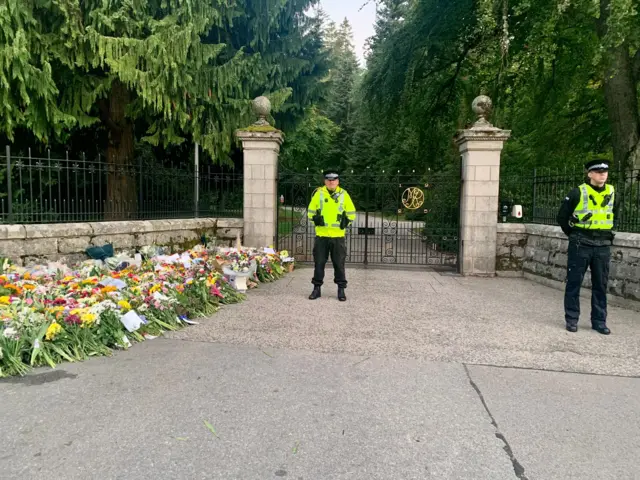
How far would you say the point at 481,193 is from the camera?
356 inches

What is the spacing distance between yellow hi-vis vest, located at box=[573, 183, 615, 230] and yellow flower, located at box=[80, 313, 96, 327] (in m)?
5.35

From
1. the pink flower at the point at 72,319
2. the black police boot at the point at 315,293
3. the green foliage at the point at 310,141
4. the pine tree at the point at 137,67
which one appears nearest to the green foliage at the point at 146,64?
the pine tree at the point at 137,67

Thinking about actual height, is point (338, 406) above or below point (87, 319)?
below

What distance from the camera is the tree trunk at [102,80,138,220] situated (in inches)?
346

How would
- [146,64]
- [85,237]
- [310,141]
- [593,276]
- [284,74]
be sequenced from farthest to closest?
[310,141] → [284,74] → [146,64] → [85,237] → [593,276]

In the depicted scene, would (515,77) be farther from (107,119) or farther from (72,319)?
(72,319)

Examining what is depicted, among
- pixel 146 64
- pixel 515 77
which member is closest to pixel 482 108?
pixel 515 77

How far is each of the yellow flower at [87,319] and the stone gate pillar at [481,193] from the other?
698 cm

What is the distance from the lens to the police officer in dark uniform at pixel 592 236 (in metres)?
5.21

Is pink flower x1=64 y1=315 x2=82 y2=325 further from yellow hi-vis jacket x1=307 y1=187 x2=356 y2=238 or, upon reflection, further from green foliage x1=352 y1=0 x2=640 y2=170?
green foliage x1=352 y1=0 x2=640 y2=170

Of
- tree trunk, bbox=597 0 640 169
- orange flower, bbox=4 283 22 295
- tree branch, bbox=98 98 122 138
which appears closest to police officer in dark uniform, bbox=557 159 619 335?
tree trunk, bbox=597 0 640 169

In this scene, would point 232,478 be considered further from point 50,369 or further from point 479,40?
point 479,40

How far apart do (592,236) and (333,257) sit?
10.9ft

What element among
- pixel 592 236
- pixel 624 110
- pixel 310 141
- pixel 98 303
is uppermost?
pixel 310 141
